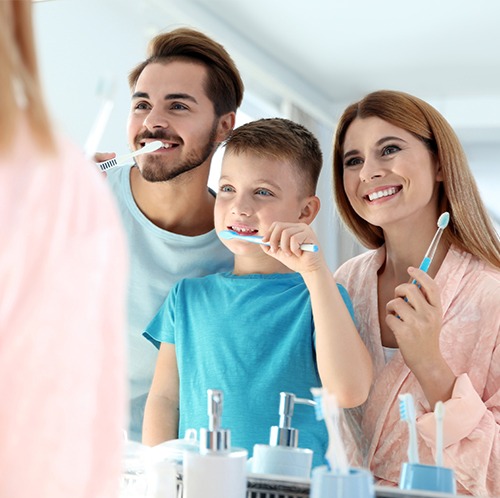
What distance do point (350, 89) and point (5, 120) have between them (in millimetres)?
551

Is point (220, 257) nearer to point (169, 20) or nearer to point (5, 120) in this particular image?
point (169, 20)

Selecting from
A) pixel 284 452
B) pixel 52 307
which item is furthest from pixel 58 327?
pixel 284 452

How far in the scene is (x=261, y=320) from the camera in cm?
96

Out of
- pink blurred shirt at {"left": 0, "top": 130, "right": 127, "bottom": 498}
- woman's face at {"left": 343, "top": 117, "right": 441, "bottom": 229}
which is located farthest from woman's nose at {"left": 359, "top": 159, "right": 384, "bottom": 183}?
pink blurred shirt at {"left": 0, "top": 130, "right": 127, "bottom": 498}

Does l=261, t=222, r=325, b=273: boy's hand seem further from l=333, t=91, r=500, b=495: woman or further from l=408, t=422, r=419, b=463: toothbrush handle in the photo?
l=408, t=422, r=419, b=463: toothbrush handle

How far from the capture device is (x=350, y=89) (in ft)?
2.98

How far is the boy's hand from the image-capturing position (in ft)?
2.99

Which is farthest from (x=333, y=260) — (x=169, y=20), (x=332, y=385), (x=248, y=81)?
(x=169, y=20)

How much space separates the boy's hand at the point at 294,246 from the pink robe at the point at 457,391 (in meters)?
0.05

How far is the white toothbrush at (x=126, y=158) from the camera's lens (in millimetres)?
1035

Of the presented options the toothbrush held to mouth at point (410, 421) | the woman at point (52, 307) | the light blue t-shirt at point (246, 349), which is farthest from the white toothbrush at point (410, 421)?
the woman at point (52, 307)

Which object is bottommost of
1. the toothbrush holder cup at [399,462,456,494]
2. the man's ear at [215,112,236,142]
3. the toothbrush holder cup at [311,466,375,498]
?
the toothbrush holder cup at [311,466,375,498]

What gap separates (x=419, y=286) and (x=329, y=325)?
115 millimetres

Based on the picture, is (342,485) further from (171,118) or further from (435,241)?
(171,118)
